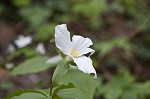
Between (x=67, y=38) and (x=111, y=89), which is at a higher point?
(x=111, y=89)

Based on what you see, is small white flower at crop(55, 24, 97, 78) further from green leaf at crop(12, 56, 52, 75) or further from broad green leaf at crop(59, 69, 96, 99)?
green leaf at crop(12, 56, 52, 75)

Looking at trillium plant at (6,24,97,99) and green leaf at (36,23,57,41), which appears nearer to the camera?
trillium plant at (6,24,97,99)

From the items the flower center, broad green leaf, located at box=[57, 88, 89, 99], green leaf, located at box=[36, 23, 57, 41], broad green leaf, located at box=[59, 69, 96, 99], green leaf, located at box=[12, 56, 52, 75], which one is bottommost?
broad green leaf, located at box=[57, 88, 89, 99]

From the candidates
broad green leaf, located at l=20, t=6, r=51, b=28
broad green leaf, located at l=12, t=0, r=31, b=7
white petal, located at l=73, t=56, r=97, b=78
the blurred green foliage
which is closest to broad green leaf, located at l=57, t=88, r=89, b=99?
white petal, located at l=73, t=56, r=97, b=78

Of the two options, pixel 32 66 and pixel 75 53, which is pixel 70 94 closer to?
pixel 75 53

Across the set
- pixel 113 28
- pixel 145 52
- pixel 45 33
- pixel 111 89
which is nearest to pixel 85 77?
pixel 111 89

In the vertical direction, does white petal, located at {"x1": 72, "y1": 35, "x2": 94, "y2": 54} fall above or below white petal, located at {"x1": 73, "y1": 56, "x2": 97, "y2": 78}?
above

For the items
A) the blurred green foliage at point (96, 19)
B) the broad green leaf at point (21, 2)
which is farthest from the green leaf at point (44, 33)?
the broad green leaf at point (21, 2)

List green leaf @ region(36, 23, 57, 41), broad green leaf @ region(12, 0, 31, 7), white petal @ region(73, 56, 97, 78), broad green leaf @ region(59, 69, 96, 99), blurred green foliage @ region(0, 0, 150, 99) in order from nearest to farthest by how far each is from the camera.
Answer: white petal @ region(73, 56, 97, 78) → broad green leaf @ region(59, 69, 96, 99) → green leaf @ region(36, 23, 57, 41) → blurred green foliage @ region(0, 0, 150, 99) → broad green leaf @ region(12, 0, 31, 7)

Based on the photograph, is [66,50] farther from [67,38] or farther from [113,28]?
[113,28]
